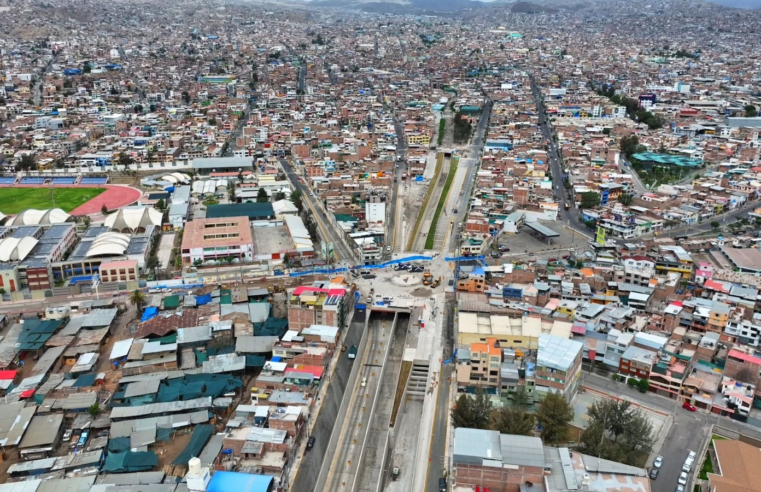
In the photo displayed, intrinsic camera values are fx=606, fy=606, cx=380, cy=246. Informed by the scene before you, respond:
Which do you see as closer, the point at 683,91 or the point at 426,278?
the point at 426,278

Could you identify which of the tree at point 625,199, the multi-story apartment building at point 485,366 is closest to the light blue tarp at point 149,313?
the multi-story apartment building at point 485,366

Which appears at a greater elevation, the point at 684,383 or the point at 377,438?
the point at 684,383

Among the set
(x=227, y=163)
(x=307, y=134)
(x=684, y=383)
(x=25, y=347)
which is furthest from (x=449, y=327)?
(x=307, y=134)

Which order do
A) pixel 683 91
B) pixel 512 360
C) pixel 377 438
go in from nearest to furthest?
pixel 377 438 < pixel 512 360 < pixel 683 91

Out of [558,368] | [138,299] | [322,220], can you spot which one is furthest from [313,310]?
[322,220]

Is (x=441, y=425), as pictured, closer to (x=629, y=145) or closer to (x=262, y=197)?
(x=262, y=197)

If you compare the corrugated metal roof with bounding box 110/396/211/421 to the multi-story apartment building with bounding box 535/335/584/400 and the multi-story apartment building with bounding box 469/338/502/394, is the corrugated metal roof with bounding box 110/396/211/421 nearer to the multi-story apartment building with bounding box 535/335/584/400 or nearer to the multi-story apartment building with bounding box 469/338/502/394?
the multi-story apartment building with bounding box 469/338/502/394

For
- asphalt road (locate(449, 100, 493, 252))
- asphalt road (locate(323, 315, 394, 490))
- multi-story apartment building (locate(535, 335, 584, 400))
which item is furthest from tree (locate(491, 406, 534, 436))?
asphalt road (locate(449, 100, 493, 252))

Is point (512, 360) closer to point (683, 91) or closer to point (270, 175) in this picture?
point (270, 175)
